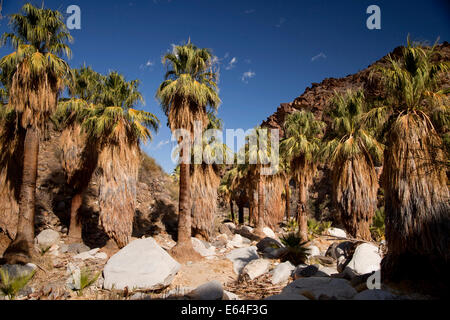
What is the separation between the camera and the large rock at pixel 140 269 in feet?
28.9

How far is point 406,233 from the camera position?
6512mm

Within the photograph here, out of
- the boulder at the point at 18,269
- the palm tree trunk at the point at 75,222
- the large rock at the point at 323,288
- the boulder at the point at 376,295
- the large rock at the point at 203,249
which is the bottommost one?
the large rock at the point at 203,249

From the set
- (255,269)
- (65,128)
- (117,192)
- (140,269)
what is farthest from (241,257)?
(65,128)

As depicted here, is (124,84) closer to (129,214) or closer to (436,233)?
(129,214)

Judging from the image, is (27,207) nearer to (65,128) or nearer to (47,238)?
(47,238)

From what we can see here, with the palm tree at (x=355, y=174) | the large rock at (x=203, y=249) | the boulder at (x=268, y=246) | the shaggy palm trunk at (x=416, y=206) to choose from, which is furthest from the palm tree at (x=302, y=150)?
the shaggy palm trunk at (x=416, y=206)

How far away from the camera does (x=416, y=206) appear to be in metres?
6.52

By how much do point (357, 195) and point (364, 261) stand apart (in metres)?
4.55

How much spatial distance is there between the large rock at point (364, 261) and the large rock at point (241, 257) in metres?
4.71

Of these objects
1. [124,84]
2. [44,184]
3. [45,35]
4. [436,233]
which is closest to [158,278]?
[436,233]

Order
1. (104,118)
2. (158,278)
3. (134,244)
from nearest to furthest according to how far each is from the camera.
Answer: (158,278)
(134,244)
(104,118)

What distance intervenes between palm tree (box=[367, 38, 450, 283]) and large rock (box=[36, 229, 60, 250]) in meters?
15.9

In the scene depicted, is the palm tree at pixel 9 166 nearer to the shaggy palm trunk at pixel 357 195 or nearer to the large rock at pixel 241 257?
the large rock at pixel 241 257

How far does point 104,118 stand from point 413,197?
43.1 ft
